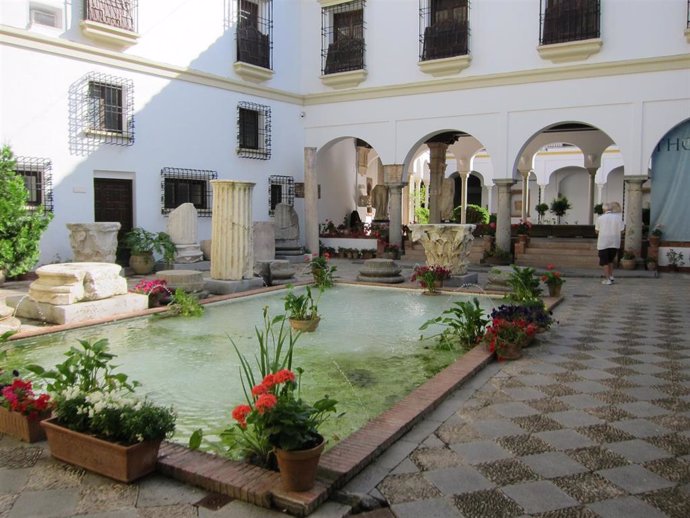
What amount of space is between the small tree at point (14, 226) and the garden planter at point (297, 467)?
28.2 ft

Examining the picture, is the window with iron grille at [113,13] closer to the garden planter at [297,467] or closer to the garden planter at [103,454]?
the garden planter at [103,454]

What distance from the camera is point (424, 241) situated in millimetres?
11609

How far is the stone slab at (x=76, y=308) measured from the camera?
7.10 m

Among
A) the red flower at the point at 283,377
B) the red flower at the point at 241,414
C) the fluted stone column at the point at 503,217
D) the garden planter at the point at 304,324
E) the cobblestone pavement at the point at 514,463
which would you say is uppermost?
the fluted stone column at the point at 503,217

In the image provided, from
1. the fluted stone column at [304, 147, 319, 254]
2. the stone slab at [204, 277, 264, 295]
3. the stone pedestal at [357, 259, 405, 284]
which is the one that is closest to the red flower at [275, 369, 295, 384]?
the stone slab at [204, 277, 264, 295]

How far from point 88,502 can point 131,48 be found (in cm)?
1281

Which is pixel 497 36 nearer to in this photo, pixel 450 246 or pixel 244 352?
pixel 450 246

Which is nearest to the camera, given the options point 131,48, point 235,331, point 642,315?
point 235,331

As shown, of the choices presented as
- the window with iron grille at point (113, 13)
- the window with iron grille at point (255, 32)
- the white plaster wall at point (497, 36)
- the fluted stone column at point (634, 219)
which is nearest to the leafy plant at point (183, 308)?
the window with iron grille at point (113, 13)

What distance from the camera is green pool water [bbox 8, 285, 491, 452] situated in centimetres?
445

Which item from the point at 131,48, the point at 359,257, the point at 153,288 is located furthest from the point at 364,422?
the point at 359,257

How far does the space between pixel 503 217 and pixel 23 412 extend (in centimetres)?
1381

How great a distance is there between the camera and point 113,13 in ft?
43.1

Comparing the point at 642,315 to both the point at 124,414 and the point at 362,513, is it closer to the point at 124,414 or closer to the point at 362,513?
the point at 362,513
